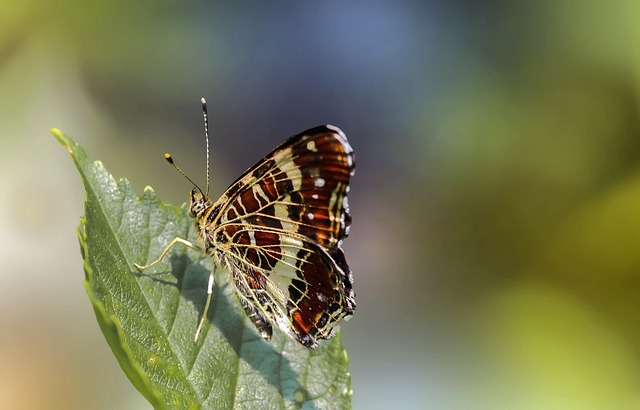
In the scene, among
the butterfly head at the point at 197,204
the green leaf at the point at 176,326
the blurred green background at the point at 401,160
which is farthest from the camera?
the blurred green background at the point at 401,160

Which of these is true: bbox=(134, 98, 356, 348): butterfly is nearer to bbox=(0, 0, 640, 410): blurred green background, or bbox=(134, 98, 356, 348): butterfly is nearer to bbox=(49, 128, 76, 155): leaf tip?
bbox=(49, 128, 76, 155): leaf tip

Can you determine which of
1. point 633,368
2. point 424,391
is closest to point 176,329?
point 424,391

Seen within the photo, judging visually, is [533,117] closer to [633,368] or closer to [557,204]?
[557,204]

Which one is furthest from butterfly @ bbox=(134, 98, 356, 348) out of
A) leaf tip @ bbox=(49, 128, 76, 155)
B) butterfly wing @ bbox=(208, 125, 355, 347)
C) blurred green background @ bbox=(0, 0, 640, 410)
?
blurred green background @ bbox=(0, 0, 640, 410)

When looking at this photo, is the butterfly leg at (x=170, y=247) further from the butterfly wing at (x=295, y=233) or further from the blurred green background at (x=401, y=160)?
the blurred green background at (x=401, y=160)

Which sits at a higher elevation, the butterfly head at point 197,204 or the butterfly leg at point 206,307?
the butterfly head at point 197,204

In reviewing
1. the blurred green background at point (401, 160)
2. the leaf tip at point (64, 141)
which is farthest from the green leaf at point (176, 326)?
the blurred green background at point (401, 160)
